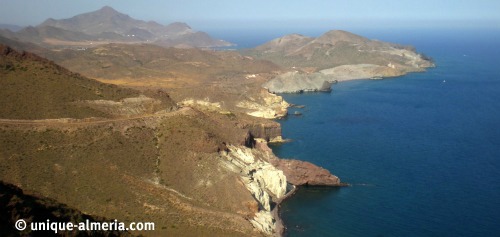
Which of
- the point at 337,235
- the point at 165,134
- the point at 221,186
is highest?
the point at 165,134

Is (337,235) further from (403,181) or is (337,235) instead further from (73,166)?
(73,166)

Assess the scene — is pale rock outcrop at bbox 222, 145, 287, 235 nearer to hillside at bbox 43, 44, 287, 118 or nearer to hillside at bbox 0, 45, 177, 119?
hillside at bbox 0, 45, 177, 119

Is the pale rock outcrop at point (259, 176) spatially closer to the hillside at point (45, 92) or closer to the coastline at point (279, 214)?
the coastline at point (279, 214)

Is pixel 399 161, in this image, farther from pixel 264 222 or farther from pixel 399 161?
pixel 264 222

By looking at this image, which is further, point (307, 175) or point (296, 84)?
point (296, 84)

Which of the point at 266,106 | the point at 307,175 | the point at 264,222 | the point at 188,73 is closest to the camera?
the point at 264,222

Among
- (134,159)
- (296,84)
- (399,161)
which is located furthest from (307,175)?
(296,84)

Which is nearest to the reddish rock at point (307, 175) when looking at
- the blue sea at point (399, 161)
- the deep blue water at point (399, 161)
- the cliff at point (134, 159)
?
the cliff at point (134, 159)

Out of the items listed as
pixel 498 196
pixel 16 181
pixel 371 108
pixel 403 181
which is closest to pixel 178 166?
pixel 16 181
